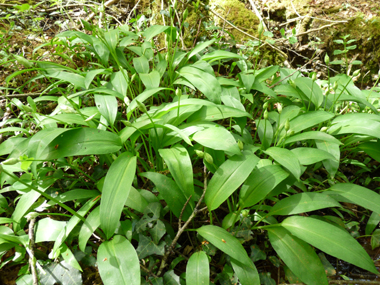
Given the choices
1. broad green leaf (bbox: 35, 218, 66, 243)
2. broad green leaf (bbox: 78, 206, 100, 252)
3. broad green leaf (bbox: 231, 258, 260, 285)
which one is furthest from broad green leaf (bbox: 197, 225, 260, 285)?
broad green leaf (bbox: 35, 218, 66, 243)

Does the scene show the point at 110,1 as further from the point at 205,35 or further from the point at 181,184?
the point at 181,184

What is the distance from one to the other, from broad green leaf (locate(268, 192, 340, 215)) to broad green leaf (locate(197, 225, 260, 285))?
0.95 ft

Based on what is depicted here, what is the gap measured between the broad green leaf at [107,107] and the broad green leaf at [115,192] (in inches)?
13.6

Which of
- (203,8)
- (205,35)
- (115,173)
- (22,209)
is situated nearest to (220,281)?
(115,173)

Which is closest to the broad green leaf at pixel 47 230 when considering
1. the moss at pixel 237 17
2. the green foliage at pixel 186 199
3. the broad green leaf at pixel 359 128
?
the green foliage at pixel 186 199

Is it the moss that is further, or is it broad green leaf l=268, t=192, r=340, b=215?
the moss

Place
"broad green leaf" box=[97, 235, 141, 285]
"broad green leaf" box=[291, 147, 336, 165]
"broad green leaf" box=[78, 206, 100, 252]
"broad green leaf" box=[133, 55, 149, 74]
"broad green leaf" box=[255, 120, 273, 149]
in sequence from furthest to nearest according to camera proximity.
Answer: "broad green leaf" box=[133, 55, 149, 74], "broad green leaf" box=[255, 120, 273, 149], "broad green leaf" box=[291, 147, 336, 165], "broad green leaf" box=[78, 206, 100, 252], "broad green leaf" box=[97, 235, 141, 285]

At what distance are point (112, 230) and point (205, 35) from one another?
2.12m

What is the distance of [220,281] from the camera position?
3.67 ft

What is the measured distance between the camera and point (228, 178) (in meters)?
1.14

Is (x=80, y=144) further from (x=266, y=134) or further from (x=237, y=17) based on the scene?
(x=237, y=17)

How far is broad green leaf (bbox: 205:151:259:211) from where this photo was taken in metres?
1.11

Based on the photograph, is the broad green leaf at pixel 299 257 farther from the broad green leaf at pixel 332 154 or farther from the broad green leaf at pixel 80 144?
the broad green leaf at pixel 80 144

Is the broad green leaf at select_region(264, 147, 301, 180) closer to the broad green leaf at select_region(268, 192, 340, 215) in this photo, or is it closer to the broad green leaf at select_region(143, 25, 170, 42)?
the broad green leaf at select_region(268, 192, 340, 215)
